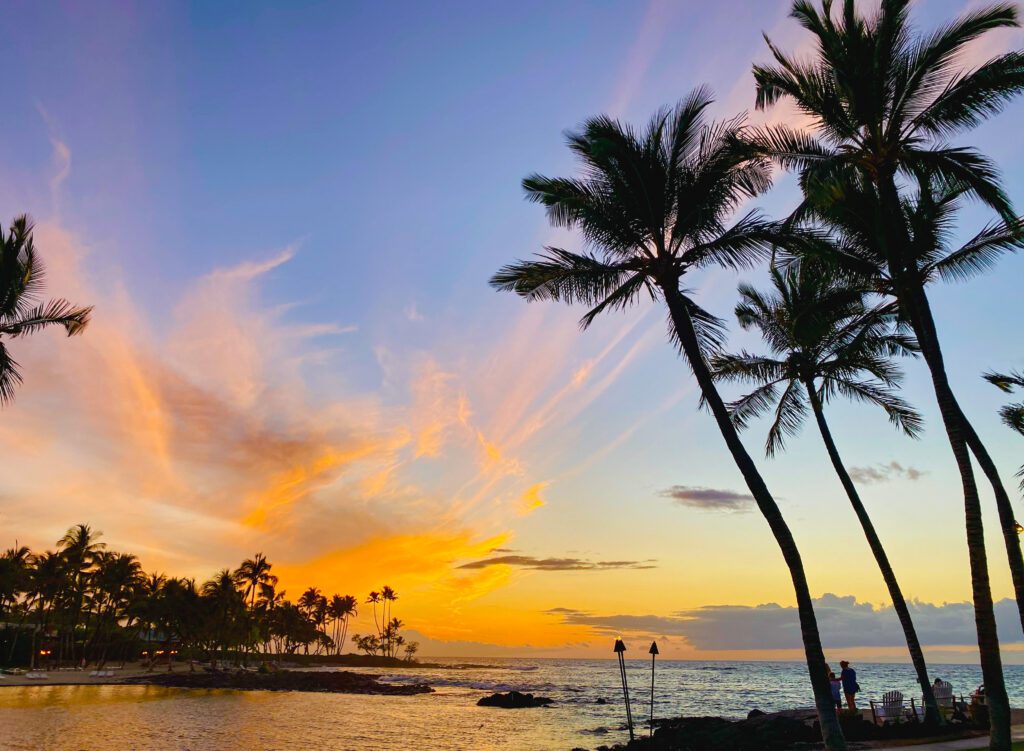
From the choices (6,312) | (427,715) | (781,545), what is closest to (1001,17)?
(781,545)

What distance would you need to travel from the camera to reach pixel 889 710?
20203 millimetres

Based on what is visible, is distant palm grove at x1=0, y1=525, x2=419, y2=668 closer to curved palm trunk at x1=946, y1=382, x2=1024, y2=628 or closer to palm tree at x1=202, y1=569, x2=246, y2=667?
palm tree at x1=202, y1=569, x2=246, y2=667

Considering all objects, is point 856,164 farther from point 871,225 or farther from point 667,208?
point 667,208

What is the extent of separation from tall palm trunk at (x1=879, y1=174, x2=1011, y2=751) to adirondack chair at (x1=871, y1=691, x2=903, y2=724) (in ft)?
29.3

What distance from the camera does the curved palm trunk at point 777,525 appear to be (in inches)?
488

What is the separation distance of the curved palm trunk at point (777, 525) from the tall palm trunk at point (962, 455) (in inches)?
107

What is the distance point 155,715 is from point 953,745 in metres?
36.4

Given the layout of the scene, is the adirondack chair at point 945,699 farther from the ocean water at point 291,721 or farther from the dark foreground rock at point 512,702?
the dark foreground rock at point 512,702

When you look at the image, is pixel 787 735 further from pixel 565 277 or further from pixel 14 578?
pixel 14 578

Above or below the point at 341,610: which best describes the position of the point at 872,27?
above

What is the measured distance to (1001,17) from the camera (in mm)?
12305

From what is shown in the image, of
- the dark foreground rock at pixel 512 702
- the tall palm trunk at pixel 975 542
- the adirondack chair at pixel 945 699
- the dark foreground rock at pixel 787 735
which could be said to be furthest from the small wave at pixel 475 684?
the tall palm trunk at pixel 975 542

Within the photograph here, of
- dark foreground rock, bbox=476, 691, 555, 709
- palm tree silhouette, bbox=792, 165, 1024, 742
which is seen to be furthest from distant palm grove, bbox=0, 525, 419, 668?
palm tree silhouette, bbox=792, 165, 1024, 742

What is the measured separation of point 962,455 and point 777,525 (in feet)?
12.5
